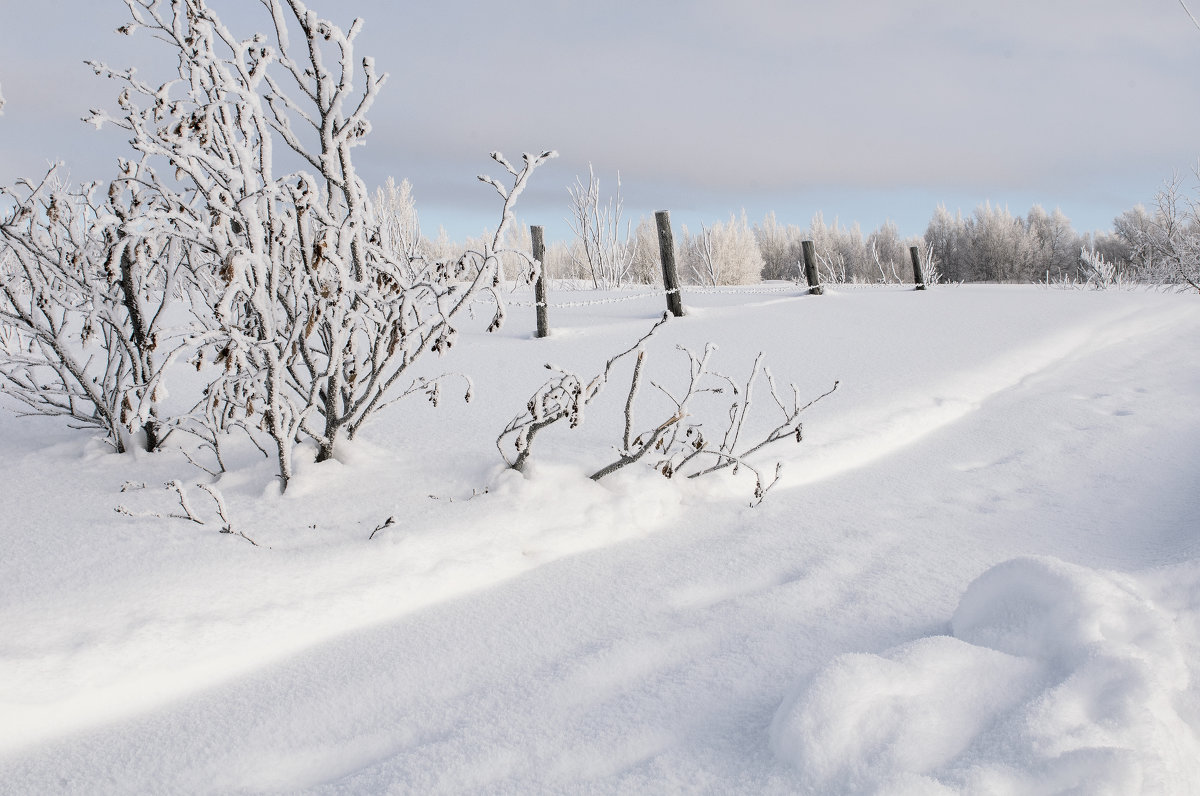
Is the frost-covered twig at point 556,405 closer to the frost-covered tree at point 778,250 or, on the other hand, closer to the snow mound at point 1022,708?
the snow mound at point 1022,708

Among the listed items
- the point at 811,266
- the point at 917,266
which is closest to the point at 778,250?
the point at 917,266

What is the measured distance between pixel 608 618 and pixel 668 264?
611 centimetres

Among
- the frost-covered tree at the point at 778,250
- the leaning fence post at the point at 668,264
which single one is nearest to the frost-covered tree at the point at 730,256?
the frost-covered tree at the point at 778,250

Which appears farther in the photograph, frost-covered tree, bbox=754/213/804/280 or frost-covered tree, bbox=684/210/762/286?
frost-covered tree, bbox=754/213/804/280

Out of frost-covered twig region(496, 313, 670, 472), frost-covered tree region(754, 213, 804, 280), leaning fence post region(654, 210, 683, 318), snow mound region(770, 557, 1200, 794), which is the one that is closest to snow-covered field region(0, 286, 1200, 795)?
snow mound region(770, 557, 1200, 794)

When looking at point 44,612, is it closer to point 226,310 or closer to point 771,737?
point 226,310

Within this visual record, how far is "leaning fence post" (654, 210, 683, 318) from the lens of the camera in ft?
24.3

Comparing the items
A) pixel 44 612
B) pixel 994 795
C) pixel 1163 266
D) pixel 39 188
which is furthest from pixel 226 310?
pixel 1163 266

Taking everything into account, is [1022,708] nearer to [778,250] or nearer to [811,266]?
[811,266]

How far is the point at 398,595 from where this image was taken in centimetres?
213

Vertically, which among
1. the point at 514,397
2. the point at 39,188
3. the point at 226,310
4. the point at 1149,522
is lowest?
the point at 1149,522

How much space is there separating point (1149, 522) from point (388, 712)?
8.75ft

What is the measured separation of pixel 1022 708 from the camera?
50.1 inches

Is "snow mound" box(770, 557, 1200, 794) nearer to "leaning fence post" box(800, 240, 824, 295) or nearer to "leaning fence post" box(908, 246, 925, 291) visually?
"leaning fence post" box(800, 240, 824, 295)
